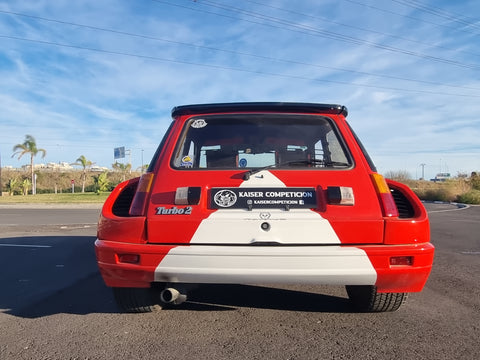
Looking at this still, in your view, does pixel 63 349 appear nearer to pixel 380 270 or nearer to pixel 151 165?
pixel 151 165

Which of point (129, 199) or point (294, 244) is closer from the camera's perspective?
point (294, 244)

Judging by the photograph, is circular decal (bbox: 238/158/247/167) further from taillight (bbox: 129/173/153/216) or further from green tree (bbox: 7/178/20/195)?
green tree (bbox: 7/178/20/195)

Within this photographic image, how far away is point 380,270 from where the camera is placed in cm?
264

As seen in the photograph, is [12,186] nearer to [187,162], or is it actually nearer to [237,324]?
[187,162]

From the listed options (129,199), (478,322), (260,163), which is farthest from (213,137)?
(478,322)

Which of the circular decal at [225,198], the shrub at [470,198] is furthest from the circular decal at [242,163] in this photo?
the shrub at [470,198]

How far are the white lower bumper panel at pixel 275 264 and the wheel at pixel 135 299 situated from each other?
70cm

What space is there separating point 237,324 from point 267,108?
1.79 meters

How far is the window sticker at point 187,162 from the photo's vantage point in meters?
3.06

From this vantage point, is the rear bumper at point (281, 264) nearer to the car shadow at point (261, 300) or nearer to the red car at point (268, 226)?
the red car at point (268, 226)

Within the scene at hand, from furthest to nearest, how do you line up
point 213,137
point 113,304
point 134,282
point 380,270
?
1. point 113,304
2. point 213,137
3. point 134,282
4. point 380,270

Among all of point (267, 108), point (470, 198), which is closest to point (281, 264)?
point (267, 108)

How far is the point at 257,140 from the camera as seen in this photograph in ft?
10.7

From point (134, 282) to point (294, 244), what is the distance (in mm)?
1209
